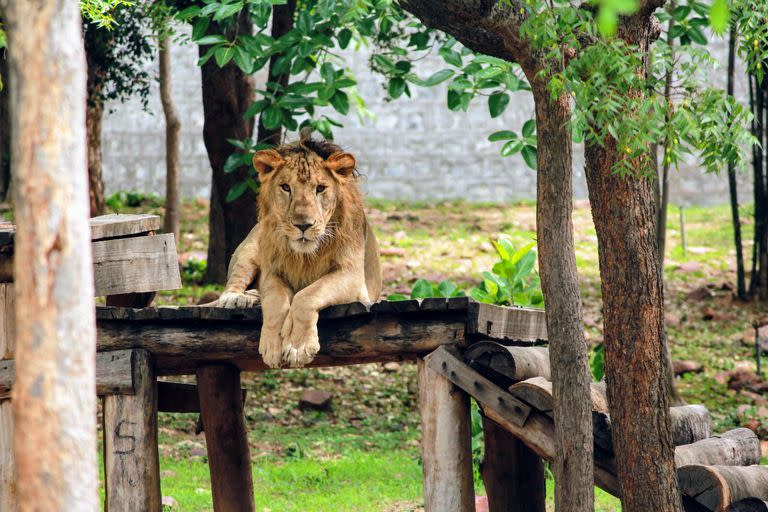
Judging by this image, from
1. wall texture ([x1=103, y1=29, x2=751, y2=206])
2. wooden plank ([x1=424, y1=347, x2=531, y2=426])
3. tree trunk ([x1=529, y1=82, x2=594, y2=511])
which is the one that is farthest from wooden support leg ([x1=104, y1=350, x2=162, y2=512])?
wall texture ([x1=103, y1=29, x2=751, y2=206])

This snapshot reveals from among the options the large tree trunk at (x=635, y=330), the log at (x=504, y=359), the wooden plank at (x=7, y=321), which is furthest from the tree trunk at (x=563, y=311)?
the wooden plank at (x=7, y=321)

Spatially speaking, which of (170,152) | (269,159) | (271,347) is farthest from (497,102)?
(170,152)

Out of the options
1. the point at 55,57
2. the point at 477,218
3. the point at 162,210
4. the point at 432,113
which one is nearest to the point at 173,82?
the point at 162,210

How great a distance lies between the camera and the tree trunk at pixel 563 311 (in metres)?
5.15

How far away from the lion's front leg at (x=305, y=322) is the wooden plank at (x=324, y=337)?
0.17 metres

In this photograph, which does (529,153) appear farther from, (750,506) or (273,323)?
(750,506)

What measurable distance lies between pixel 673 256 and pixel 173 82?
695cm

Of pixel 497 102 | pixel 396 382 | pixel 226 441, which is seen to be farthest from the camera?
pixel 396 382

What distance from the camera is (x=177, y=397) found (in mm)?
7117

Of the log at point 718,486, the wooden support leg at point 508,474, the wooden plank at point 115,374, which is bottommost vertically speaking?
the wooden support leg at point 508,474

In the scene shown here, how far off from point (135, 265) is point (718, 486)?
3.10 meters

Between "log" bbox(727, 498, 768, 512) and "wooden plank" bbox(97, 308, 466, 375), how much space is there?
5.06 ft

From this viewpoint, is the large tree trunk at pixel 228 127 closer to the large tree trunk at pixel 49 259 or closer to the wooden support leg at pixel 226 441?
the wooden support leg at pixel 226 441

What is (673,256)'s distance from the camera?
1391 cm
